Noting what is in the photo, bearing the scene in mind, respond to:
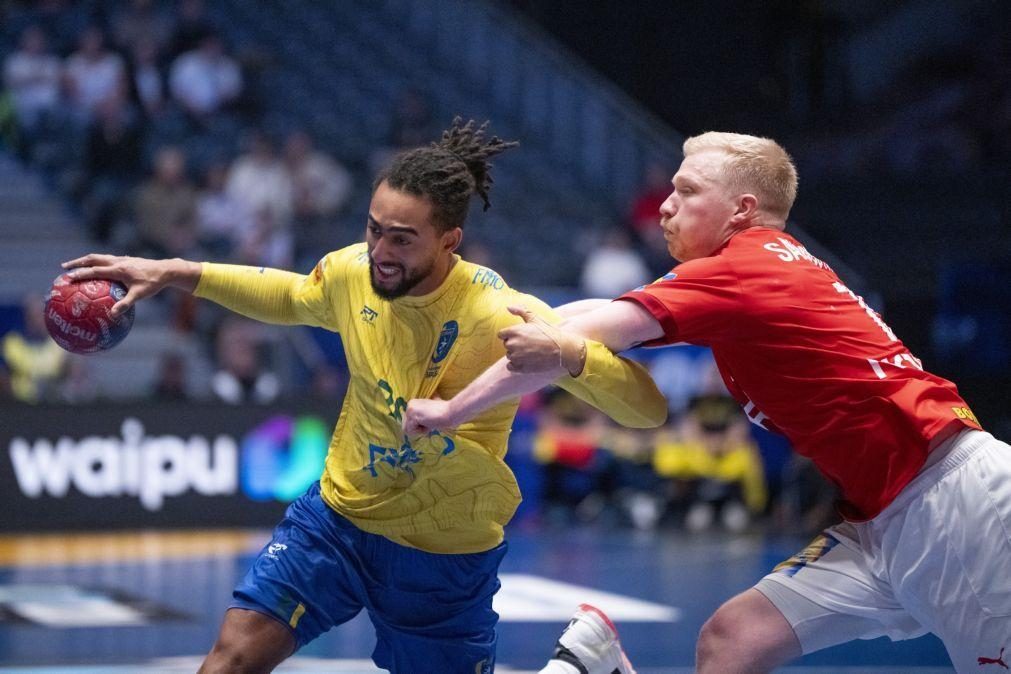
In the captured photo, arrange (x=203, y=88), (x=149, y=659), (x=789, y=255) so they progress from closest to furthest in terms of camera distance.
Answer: (x=789, y=255)
(x=149, y=659)
(x=203, y=88)

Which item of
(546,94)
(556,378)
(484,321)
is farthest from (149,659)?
(546,94)

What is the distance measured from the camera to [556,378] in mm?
3639

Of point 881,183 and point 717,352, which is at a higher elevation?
point 881,183

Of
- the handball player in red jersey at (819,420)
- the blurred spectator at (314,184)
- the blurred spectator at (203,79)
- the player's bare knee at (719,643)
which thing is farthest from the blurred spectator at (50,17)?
the player's bare knee at (719,643)

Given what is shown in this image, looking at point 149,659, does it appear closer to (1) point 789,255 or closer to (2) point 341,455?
(2) point 341,455

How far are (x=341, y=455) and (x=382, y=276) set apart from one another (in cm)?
64

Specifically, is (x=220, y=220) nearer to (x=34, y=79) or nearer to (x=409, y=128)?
(x=409, y=128)

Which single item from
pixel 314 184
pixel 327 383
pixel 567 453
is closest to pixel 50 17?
pixel 314 184

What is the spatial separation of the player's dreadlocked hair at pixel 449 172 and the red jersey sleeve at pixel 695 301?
0.65m

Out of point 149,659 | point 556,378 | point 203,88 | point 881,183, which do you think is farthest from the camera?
point 881,183

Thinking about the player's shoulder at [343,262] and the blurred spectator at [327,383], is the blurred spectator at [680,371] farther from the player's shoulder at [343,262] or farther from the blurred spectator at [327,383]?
the player's shoulder at [343,262]

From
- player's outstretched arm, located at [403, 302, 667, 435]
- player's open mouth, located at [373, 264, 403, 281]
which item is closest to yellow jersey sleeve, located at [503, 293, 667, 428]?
player's outstretched arm, located at [403, 302, 667, 435]

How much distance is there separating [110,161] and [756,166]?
11355 millimetres

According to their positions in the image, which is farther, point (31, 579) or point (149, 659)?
point (31, 579)
